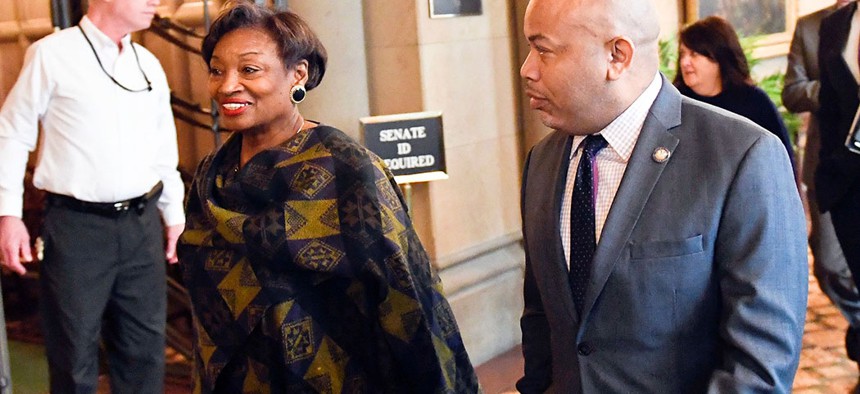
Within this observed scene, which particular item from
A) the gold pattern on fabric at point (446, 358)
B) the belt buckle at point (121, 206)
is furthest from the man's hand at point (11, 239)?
the gold pattern on fabric at point (446, 358)

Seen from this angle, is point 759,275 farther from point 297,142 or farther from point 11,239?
point 11,239

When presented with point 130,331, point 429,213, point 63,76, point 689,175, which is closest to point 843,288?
point 429,213

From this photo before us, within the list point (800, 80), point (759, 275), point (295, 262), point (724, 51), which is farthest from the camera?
point (800, 80)

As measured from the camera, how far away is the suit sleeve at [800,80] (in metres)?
6.41

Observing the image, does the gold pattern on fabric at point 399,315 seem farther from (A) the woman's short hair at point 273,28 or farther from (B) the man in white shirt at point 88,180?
(B) the man in white shirt at point 88,180

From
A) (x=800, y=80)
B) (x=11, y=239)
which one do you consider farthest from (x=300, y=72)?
(x=800, y=80)

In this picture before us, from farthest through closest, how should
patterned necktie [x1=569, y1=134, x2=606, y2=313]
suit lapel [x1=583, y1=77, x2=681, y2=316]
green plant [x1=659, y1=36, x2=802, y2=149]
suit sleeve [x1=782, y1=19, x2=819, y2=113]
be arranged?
green plant [x1=659, y1=36, x2=802, y2=149]
suit sleeve [x1=782, y1=19, x2=819, y2=113]
patterned necktie [x1=569, y1=134, x2=606, y2=313]
suit lapel [x1=583, y1=77, x2=681, y2=316]

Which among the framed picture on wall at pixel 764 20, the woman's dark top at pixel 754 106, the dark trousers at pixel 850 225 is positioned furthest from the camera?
the framed picture on wall at pixel 764 20

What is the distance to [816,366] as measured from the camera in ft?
20.0

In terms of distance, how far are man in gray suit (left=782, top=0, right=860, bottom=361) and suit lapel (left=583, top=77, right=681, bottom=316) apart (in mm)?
4296

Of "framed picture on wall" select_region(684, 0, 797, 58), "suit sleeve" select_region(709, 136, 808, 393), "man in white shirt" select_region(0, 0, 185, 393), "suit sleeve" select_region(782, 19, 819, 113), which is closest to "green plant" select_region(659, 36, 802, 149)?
"framed picture on wall" select_region(684, 0, 797, 58)

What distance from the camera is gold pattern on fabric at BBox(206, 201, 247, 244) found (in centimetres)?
293

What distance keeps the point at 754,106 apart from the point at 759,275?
338 cm

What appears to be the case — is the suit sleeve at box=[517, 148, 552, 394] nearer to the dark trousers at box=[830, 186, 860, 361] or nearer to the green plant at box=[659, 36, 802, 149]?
the dark trousers at box=[830, 186, 860, 361]
